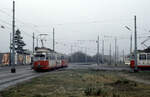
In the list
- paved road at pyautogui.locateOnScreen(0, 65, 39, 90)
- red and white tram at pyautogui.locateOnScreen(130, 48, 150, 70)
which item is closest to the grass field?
paved road at pyautogui.locateOnScreen(0, 65, 39, 90)

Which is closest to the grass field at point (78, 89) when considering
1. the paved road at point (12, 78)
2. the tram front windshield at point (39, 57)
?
the paved road at point (12, 78)

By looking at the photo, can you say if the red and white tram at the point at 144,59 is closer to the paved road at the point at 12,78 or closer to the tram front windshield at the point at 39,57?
the tram front windshield at the point at 39,57

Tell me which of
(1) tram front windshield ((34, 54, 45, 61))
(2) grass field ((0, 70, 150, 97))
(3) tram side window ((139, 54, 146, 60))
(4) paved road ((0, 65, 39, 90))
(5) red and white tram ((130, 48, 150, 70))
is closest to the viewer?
(2) grass field ((0, 70, 150, 97))

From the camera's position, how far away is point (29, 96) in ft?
37.2

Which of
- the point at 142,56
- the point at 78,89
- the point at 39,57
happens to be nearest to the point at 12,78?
the point at 78,89

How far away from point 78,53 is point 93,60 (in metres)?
17.8

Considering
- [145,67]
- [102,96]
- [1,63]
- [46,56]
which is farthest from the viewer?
[1,63]

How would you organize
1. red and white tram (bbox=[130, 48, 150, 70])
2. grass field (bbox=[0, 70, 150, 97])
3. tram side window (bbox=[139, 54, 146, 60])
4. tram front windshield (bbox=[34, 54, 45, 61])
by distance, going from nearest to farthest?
grass field (bbox=[0, 70, 150, 97]) < tram front windshield (bbox=[34, 54, 45, 61]) < red and white tram (bbox=[130, 48, 150, 70]) < tram side window (bbox=[139, 54, 146, 60])

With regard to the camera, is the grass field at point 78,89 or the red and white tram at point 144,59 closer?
the grass field at point 78,89

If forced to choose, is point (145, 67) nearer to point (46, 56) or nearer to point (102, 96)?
point (46, 56)

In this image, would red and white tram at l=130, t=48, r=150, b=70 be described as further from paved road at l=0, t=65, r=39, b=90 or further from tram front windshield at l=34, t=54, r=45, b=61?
paved road at l=0, t=65, r=39, b=90

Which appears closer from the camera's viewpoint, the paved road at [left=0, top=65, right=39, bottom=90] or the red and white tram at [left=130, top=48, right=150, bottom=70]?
the paved road at [left=0, top=65, right=39, bottom=90]

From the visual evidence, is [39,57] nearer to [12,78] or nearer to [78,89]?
[12,78]

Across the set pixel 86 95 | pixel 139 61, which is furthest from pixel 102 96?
pixel 139 61
